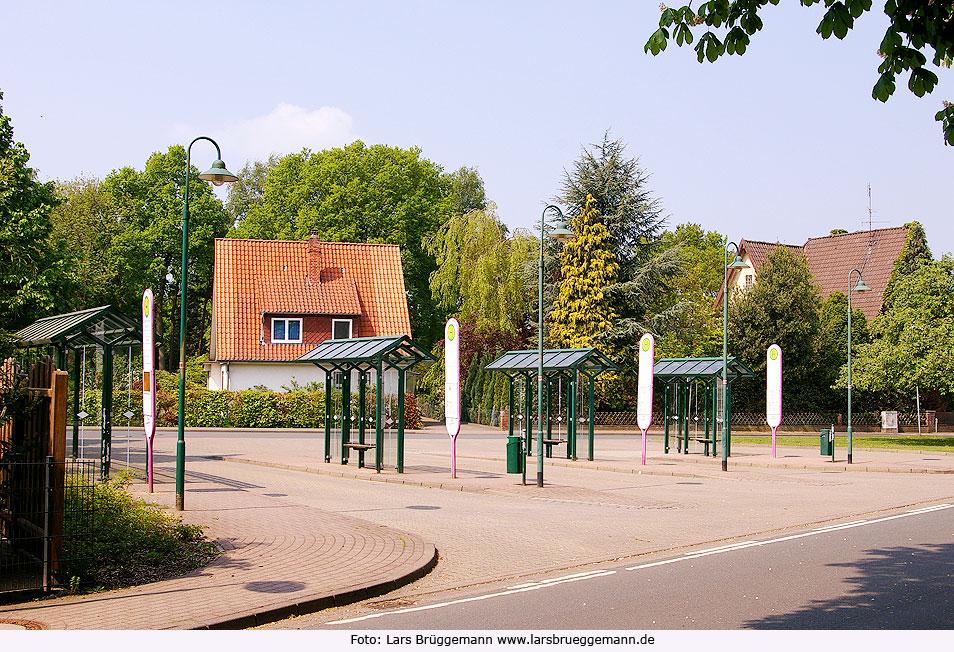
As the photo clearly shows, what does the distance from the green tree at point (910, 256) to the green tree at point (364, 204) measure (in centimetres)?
2726

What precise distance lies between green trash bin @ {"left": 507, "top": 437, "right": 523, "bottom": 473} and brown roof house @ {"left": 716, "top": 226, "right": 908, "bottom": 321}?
143 feet

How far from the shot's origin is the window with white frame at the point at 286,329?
52.2 m

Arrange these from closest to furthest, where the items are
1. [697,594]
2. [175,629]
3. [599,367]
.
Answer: [175,629]
[697,594]
[599,367]

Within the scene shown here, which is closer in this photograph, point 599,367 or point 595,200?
point 599,367

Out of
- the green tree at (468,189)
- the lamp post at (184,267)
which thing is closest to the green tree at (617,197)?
the green tree at (468,189)

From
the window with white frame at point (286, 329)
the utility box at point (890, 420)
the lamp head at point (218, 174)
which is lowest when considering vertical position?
the utility box at point (890, 420)

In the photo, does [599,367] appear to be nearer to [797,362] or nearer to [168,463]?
[168,463]

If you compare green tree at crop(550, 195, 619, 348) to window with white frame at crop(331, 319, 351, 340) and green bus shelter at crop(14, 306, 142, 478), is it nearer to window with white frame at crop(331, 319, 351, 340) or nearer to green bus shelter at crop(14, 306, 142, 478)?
window with white frame at crop(331, 319, 351, 340)

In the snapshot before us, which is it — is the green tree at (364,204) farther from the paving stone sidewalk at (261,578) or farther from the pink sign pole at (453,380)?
the paving stone sidewalk at (261,578)

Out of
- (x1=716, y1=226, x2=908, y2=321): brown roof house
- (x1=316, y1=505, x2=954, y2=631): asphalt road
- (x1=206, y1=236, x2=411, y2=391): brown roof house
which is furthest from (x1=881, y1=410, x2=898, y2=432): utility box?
(x1=316, y1=505, x2=954, y2=631): asphalt road

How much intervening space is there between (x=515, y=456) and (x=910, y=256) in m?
45.6

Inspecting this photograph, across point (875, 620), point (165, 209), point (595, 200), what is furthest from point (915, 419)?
point (875, 620)

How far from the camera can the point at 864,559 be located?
11.2 metres

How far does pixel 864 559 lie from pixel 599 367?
57.0ft
